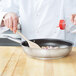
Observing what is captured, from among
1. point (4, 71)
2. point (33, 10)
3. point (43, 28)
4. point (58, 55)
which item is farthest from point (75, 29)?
point (4, 71)

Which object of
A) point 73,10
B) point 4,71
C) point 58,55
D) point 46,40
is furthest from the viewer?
point 73,10

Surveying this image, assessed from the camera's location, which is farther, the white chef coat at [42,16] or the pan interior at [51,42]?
the white chef coat at [42,16]

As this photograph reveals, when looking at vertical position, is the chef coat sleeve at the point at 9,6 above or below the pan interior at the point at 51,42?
above

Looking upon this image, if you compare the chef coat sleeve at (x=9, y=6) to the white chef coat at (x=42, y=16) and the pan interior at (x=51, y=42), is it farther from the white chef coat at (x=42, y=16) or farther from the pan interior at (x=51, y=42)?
the pan interior at (x=51, y=42)

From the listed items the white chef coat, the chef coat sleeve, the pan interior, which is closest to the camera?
the pan interior

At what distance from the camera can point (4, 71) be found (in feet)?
3.34

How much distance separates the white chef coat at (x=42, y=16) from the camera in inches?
64.7

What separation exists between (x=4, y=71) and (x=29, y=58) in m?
0.22

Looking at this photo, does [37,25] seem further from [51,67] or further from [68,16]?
[51,67]

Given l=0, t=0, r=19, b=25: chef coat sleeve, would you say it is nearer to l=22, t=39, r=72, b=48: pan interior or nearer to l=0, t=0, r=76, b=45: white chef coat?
l=0, t=0, r=76, b=45: white chef coat

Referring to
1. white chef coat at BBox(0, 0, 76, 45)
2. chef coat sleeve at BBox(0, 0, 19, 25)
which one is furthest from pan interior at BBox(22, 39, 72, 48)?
chef coat sleeve at BBox(0, 0, 19, 25)

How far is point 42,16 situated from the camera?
1.68 meters

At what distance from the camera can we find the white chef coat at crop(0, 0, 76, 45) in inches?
64.7

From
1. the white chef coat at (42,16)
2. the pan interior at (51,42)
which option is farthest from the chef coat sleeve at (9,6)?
the pan interior at (51,42)
